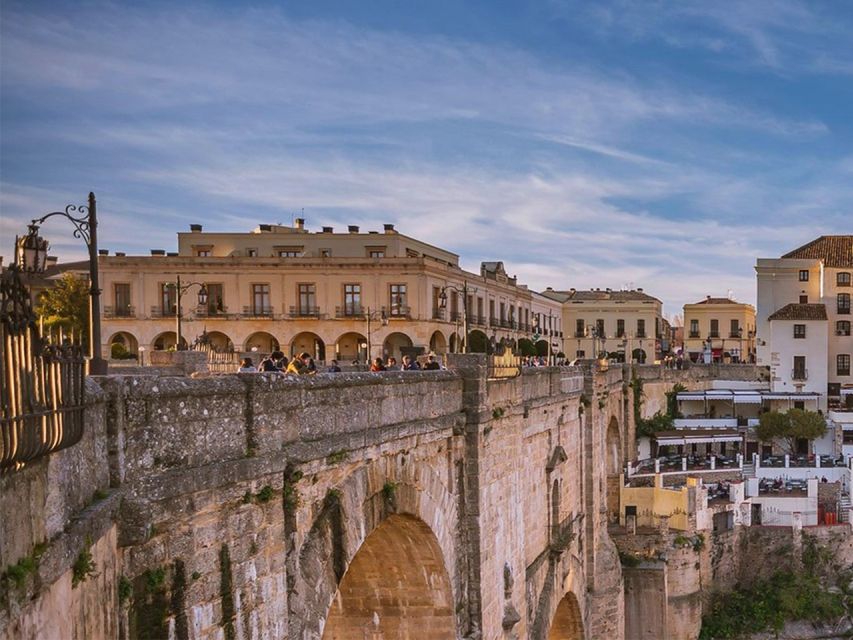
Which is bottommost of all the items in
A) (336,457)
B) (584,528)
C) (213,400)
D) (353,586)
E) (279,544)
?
(584,528)

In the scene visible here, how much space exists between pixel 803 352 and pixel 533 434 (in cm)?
3499

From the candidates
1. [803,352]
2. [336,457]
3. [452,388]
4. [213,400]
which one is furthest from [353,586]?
[803,352]

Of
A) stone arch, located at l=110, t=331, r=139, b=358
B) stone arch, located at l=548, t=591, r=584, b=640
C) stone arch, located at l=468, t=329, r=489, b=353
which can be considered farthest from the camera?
stone arch, located at l=110, t=331, r=139, b=358

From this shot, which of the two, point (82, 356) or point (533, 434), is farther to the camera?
point (533, 434)

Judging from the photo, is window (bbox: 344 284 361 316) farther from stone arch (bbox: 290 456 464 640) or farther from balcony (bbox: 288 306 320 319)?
stone arch (bbox: 290 456 464 640)

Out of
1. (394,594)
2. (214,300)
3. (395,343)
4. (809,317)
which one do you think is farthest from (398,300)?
(394,594)

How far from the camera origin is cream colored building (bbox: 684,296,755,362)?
66.0 m

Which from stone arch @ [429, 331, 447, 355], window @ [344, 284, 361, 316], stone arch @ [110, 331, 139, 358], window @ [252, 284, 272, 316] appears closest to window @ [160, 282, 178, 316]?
stone arch @ [110, 331, 139, 358]

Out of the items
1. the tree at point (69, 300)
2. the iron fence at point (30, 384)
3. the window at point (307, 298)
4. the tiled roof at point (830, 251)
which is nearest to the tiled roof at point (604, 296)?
the tiled roof at point (830, 251)

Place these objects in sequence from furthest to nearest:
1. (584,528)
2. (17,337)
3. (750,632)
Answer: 1. (750,632)
2. (584,528)
3. (17,337)

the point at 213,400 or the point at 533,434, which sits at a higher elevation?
the point at 213,400

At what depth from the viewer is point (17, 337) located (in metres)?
3.12

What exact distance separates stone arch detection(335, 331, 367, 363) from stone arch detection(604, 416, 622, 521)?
13.4 m

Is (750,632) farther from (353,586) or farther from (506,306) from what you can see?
(506,306)
